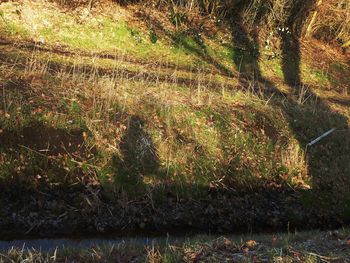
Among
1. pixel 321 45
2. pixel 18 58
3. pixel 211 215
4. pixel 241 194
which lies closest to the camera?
pixel 211 215

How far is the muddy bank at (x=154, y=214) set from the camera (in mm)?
9117

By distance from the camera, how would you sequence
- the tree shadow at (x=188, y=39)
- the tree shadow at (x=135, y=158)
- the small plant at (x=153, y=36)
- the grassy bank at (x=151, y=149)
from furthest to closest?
the tree shadow at (x=188, y=39)
the small plant at (x=153, y=36)
the tree shadow at (x=135, y=158)
the grassy bank at (x=151, y=149)

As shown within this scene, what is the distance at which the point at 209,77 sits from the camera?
17109 millimetres

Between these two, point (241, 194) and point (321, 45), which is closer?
point (241, 194)

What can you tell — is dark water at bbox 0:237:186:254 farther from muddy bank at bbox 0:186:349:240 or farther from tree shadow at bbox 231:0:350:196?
tree shadow at bbox 231:0:350:196

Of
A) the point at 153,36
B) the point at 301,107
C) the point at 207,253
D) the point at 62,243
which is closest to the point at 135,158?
the point at 62,243

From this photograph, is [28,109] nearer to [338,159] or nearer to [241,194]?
[241,194]

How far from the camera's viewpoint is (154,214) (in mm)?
10000

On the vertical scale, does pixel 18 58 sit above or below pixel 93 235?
above

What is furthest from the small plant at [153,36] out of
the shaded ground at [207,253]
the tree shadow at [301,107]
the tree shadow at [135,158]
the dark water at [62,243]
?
the shaded ground at [207,253]

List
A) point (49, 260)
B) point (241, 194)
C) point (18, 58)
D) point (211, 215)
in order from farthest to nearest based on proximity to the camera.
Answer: point (18, 58) → point (241, 194) → point (211, 215) → point (49, 260)

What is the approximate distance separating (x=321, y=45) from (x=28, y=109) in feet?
57.1

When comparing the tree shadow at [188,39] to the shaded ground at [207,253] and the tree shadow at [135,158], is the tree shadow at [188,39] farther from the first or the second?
the shaded ground at [207,253]

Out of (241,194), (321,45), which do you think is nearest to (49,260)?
(241,194)
